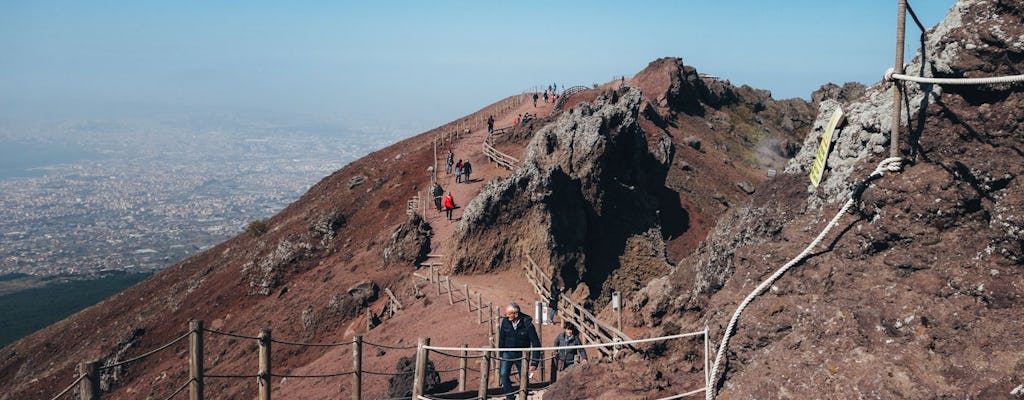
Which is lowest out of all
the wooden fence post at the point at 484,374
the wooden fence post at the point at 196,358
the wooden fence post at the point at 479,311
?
the wooden fence post at the point at 479,311

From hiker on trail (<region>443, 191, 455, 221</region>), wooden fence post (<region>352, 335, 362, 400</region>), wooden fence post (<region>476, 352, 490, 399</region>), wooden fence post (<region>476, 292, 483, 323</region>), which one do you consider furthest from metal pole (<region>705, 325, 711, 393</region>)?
hiker on trail (<region>443, 191, 455, 221</region>)

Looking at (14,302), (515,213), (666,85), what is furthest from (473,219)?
(14,302)

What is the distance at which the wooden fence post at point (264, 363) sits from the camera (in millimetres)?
10055

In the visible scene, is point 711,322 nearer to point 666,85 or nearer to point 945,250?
point 945,250

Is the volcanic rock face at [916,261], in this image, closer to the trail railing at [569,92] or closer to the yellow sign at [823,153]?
the yellow sign at [823,153]

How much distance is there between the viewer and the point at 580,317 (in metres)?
18.4

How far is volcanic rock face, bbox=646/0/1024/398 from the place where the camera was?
22.0 ft

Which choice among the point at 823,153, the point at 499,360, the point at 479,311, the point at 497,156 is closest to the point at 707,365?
the point at 823,153

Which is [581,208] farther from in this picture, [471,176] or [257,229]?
[257,229]

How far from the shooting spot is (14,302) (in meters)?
101

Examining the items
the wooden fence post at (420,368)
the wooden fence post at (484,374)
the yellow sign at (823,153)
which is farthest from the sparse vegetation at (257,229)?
the yellow sign at (823,153)

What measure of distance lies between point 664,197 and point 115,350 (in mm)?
28759

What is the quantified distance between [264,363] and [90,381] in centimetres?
271

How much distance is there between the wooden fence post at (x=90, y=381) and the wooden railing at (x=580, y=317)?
6.10 metres
